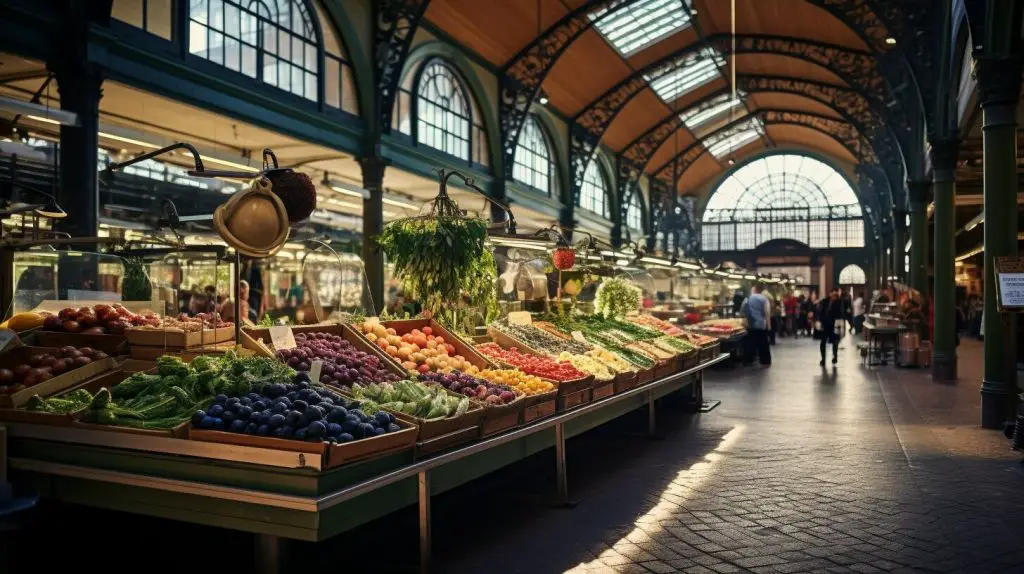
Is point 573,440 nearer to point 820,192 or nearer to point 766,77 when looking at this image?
point 766,77

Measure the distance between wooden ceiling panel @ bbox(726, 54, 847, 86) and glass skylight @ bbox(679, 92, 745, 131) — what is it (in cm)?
197

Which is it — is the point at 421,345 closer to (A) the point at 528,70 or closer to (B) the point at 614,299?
(B) the point at 614,299

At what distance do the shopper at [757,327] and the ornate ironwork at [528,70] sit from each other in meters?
6.12

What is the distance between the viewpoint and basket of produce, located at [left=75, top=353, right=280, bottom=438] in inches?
143

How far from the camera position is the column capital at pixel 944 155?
1068 centimetres

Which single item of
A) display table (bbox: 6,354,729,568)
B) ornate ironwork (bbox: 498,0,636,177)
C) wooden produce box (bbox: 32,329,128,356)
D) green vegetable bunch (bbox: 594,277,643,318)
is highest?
ornate ironwork (bbox: 498,0,636,177)

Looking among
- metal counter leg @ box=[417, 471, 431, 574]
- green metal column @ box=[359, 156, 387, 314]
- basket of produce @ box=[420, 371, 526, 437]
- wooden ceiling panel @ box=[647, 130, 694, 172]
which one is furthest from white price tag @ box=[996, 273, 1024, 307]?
wooden ceiling panel @ box=[647, 130, 694, 172]

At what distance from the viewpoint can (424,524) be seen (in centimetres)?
375

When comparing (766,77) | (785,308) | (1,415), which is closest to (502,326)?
(1,415)

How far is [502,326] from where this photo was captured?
Result: 7.40 m

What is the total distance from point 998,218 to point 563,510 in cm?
531

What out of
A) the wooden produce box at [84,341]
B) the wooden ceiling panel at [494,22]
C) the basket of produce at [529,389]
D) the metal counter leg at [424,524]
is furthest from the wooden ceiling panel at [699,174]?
the metal counter leg at [424,524]

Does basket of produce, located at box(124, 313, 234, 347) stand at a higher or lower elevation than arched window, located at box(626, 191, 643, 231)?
lower

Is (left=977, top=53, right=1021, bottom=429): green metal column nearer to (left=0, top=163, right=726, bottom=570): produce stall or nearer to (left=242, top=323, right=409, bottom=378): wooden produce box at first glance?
(left=0, top=163, right=726, bottom=570): produce stall
